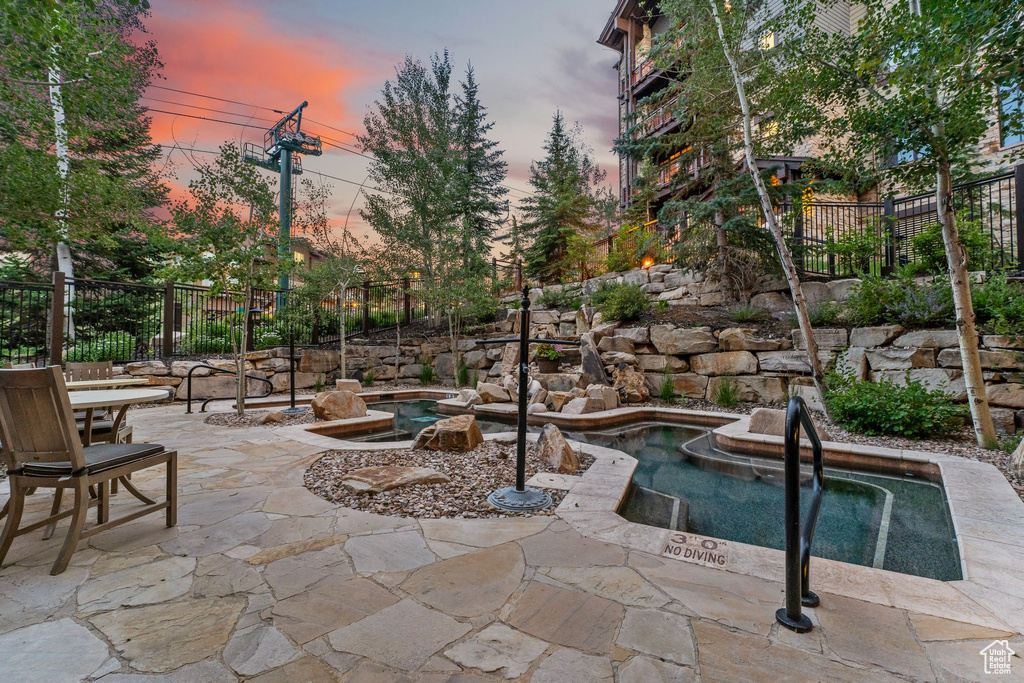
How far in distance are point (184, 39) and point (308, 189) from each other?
3087 millimetres

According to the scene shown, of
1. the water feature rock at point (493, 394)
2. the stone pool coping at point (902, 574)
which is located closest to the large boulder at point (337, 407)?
the stone pool coping at point (902, 574)

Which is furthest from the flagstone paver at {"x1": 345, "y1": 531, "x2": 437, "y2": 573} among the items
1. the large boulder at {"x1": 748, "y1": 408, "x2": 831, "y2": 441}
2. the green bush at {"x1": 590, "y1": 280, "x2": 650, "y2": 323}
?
the green bush at {"x1": 590, "y1": 280, "x2": 650, "y2": 323}

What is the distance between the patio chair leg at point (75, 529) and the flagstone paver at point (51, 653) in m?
0.41

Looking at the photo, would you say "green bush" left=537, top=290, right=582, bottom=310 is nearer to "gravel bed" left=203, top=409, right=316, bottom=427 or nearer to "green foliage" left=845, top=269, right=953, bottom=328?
"green foliage" left=845, top=269, right=953, bottom=328

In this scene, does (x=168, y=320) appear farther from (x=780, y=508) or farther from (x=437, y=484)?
(x=780, y=508)

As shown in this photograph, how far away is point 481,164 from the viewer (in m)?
13.9

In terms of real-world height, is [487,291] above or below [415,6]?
below

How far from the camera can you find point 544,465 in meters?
3.30

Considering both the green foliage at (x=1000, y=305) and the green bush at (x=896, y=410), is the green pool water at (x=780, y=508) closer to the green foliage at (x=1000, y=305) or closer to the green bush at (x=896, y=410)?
the green bush at (x=896, y=410)

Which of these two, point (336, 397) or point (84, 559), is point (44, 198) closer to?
point (336, 397)

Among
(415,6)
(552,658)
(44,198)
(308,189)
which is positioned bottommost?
(552,658)

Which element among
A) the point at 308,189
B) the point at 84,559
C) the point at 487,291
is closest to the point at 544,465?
the point at 84,559

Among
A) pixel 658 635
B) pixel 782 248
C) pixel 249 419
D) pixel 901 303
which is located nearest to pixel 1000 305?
pixel 901 303

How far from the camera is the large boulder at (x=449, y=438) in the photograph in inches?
147
